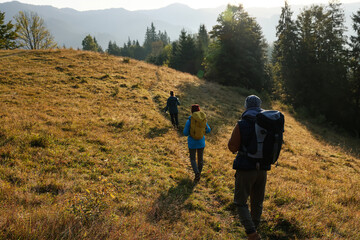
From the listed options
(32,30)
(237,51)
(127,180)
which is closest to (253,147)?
(127,180)

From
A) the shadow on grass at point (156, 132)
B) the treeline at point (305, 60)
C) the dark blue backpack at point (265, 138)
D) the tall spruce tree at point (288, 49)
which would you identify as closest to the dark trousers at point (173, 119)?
the shadow on grass at point (156, 132)

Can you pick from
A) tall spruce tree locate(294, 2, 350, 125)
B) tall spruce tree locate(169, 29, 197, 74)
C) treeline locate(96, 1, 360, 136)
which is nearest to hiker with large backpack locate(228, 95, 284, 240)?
treeline locate(96, 1, 360, 136)

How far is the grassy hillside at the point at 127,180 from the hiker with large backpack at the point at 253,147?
1.09 meters

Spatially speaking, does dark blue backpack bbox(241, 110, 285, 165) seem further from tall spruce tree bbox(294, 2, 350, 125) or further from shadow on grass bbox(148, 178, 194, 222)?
tall spruce tree bbox(294, 2, 350, 125)

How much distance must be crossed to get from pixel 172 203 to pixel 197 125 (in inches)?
98.9

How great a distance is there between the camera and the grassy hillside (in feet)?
12.9

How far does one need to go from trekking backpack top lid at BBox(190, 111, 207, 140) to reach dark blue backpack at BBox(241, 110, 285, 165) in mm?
2710

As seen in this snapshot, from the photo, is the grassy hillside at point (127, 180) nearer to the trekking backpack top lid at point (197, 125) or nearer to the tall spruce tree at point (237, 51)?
the trekking backpack top lid at point (197, 125)

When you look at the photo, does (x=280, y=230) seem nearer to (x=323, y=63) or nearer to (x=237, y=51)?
(x=323, y=63)

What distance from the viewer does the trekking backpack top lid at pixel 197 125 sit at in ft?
21.5

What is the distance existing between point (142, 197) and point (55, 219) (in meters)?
2.43

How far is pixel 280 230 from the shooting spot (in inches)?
190

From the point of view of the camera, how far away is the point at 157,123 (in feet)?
43.0

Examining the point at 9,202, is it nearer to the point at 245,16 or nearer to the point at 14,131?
the point at 14,131
